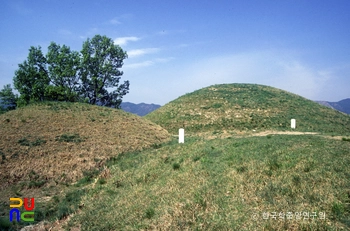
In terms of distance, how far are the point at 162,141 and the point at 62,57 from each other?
948 inches

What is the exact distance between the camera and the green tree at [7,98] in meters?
35.8

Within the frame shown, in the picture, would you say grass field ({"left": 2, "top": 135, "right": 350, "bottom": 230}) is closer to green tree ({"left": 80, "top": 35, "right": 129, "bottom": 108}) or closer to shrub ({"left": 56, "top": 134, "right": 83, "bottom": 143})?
shrub ({"left": 56, "top": 134, "right": 83, "bottom": 143})

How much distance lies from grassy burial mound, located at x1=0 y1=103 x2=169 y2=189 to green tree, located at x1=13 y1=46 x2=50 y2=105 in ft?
50.4

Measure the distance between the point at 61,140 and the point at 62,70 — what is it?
909 inches

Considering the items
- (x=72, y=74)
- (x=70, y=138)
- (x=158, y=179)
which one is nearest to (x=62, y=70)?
(x=72, y=74)

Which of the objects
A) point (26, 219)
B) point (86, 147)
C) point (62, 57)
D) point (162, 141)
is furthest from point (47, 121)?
point (62, 57)

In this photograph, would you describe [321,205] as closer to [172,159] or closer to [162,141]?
[172,159]

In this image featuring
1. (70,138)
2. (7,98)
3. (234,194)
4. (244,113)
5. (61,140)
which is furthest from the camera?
(7,98)

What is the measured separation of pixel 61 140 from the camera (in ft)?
51.5

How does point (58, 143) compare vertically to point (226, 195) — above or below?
above

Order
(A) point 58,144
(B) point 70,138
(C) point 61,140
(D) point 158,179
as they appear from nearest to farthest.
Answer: (D) point 158,179
(A) point 58,144
(C) point 61,140
(B) point 70,138

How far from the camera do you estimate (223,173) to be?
8125 millimetres

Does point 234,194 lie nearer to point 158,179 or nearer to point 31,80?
point 158,179

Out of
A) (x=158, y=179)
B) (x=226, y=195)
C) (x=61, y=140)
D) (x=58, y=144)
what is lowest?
(x=158, y=179)
